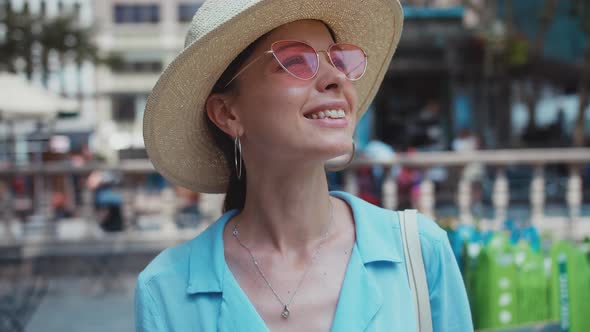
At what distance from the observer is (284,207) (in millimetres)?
1547

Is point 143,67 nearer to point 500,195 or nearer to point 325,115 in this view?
point 500,195

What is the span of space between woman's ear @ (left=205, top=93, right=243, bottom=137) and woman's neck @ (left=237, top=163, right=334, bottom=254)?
0.11m

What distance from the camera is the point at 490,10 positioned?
12.6 m

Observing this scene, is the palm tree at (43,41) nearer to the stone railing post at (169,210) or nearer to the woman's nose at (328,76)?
the stone railing post at (169,210)

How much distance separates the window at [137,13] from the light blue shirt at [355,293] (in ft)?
122

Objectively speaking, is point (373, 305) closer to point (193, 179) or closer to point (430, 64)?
point (193, 179)

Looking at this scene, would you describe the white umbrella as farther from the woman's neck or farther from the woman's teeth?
the woman's teeth

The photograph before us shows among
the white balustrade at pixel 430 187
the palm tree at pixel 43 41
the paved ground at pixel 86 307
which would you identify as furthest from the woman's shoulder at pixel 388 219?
the palm tree at pixel 43 41

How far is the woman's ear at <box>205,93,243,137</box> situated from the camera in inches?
60.3

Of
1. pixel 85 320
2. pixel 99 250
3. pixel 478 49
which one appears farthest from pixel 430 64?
pixel 85 320

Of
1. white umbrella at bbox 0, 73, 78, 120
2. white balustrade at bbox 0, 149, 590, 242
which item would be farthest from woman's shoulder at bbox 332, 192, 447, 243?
white umbrella at bbox 0, 73, 78, 120

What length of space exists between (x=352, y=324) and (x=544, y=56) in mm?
12783

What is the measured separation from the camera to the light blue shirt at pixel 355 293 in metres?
1.38

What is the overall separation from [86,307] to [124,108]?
31841 mm
